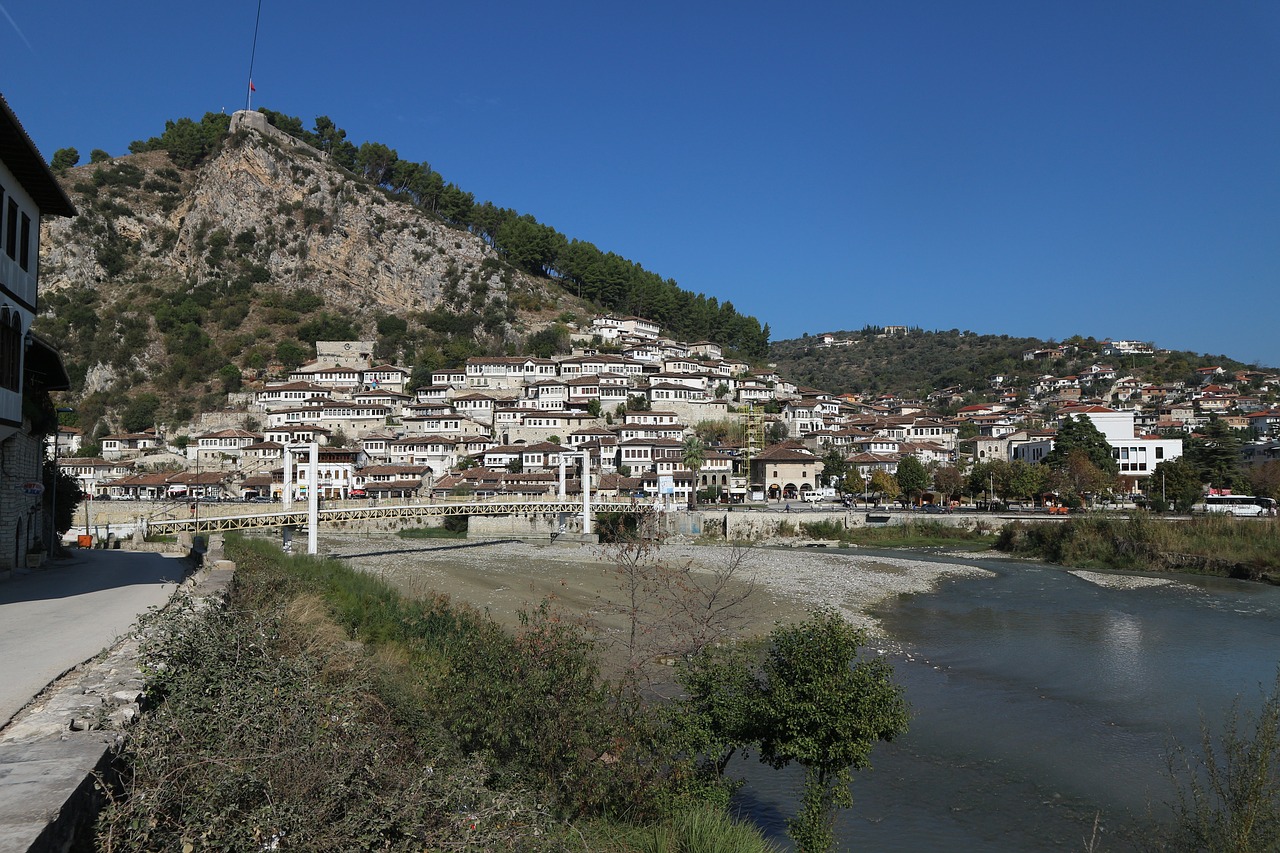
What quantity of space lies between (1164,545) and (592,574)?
27301mm

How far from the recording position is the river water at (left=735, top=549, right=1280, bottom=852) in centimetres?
1075

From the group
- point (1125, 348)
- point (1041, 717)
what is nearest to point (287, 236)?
point (1041, 717)

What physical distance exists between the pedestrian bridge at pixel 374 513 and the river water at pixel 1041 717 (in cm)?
2907

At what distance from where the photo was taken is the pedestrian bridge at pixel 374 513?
128 feet

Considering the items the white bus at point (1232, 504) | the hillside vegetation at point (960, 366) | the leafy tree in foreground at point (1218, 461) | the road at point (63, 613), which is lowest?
→ the white bus at point (1232, 504)

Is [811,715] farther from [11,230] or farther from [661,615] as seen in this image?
[11,230]

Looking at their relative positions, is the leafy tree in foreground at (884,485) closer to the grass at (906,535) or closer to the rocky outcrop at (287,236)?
the grass at (906,535)

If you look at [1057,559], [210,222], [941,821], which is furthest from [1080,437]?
[210,222]

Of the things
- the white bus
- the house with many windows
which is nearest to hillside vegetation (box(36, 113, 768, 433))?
the white bus

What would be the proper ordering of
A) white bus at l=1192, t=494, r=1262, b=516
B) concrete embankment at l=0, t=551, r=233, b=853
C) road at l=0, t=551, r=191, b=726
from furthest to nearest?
1. white bus at l=1192, t=494, r=1262, b=516
2. road at l=0, t=551, r=191, b=726
3. concrete embankment at l=0, t=551, r=233, b=853

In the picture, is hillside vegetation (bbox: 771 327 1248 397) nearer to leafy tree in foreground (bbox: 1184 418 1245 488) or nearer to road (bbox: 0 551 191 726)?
leafy tree in foreground (bbox: 1184 418 1245 488)

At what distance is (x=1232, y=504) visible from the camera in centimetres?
5506

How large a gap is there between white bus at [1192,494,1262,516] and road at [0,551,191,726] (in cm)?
5405

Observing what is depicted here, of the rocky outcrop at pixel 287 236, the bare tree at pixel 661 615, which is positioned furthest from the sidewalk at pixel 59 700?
the rocky outcrop at pixel 287 236
